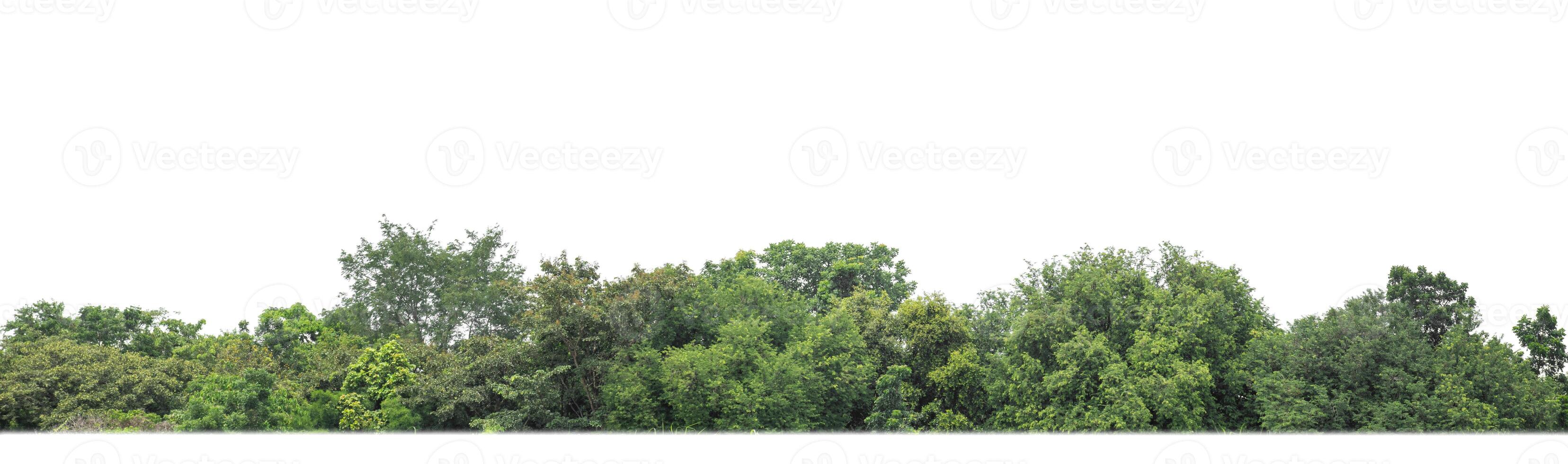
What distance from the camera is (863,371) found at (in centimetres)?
3048

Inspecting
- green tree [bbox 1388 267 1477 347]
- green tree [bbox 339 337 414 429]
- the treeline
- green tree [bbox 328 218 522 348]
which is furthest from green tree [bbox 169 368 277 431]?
green tree [bbox 1388 267 1477 347]

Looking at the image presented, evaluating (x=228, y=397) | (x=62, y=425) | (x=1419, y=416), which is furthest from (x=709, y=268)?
(x=1419, y=416)

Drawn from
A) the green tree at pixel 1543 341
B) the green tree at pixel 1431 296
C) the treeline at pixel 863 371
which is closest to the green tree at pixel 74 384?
the treeline at pixel 863 371

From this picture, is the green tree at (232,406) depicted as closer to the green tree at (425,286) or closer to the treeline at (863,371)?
the treeline at (863,371)

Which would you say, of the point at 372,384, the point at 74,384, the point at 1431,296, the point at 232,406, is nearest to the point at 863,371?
the point at 372,384

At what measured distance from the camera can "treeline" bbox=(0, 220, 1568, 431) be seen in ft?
86.4

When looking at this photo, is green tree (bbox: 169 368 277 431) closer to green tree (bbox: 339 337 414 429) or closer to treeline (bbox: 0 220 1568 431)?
treeline (bbox: 0 220 1568 431)

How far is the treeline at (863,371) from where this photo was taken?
26.3 meters

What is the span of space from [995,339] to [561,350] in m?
14.8

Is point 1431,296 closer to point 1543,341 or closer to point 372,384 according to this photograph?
point 1543,341

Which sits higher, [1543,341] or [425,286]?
[425,286]

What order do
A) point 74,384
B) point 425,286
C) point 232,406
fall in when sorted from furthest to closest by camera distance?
1. point 425,286
2. point 74,384
3. point 232,406

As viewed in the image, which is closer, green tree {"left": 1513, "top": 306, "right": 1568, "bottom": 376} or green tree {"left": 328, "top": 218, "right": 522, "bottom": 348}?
green tree {"left": 1513, "top": 306, "right": 1568, "bottom": 376}

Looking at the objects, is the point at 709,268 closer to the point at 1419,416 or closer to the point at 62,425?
the point at 62,425
